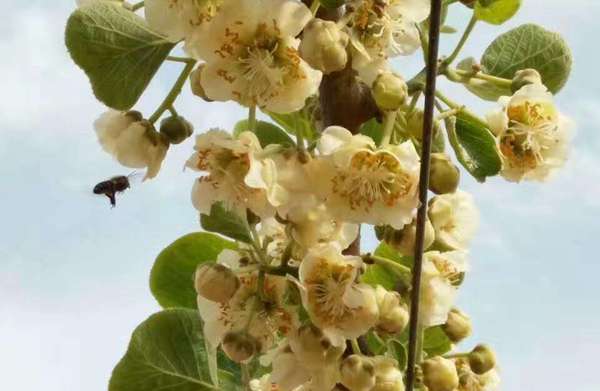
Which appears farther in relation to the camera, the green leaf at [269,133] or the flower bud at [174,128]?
the green leaf at [269,133]

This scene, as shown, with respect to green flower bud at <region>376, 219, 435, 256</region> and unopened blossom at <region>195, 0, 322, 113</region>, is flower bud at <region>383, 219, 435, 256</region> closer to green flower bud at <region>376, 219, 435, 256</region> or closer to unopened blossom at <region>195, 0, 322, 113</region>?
green flower bud at <region>376, 219, 435, 256</region>

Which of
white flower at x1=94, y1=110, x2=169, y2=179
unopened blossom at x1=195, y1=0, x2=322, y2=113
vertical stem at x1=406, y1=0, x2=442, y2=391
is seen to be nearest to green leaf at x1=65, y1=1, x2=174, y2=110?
white flower at x1=94, y1=110, x2=169, y2=179

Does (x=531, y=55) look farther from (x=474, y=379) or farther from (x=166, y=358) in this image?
(x=166, y=358)

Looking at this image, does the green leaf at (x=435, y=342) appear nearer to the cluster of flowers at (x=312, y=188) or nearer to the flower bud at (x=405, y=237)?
the cluster of flowers at (x=312, y=188)

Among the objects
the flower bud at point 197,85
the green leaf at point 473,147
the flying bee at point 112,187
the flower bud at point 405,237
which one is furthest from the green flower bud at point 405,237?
the flying bee at point 112,187

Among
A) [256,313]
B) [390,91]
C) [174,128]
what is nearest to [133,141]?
[174,128]

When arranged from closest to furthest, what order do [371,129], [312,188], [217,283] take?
[312,188]
[217,283]
[371,129]
